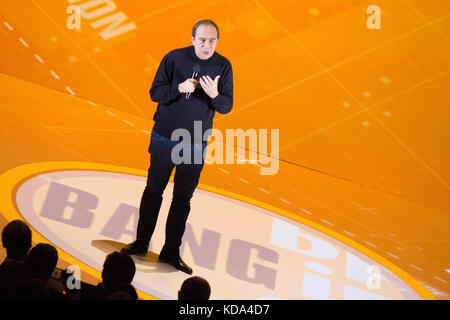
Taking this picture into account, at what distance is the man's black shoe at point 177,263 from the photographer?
237cm

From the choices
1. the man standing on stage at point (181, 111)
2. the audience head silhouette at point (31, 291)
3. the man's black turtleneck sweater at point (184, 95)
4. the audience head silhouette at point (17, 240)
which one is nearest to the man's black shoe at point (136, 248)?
the man standing on stage at point (181, 111)

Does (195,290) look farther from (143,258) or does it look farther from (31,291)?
(143,258)

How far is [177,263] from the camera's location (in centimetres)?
238

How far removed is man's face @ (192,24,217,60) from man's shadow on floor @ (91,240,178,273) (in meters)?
0.92

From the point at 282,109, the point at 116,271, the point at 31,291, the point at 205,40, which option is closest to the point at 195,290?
the point at 116,271

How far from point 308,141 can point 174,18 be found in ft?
5.84

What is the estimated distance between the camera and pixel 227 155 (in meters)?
5.02

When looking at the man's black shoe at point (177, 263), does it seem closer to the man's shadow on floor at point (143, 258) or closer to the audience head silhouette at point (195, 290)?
the man's shadow on floor at point (143, 258)

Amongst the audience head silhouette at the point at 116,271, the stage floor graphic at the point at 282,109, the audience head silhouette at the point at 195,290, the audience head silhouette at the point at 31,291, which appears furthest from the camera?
the stage floor graphic at the point at 282,109

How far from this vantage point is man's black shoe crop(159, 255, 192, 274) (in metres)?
2.37

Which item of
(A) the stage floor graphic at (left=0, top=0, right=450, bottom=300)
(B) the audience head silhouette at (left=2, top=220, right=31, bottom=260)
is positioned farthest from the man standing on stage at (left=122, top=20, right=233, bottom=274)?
(A) the stage floor graphic at (left=0, top=0, right=450, bottom=300)

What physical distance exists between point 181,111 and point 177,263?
669 mm
